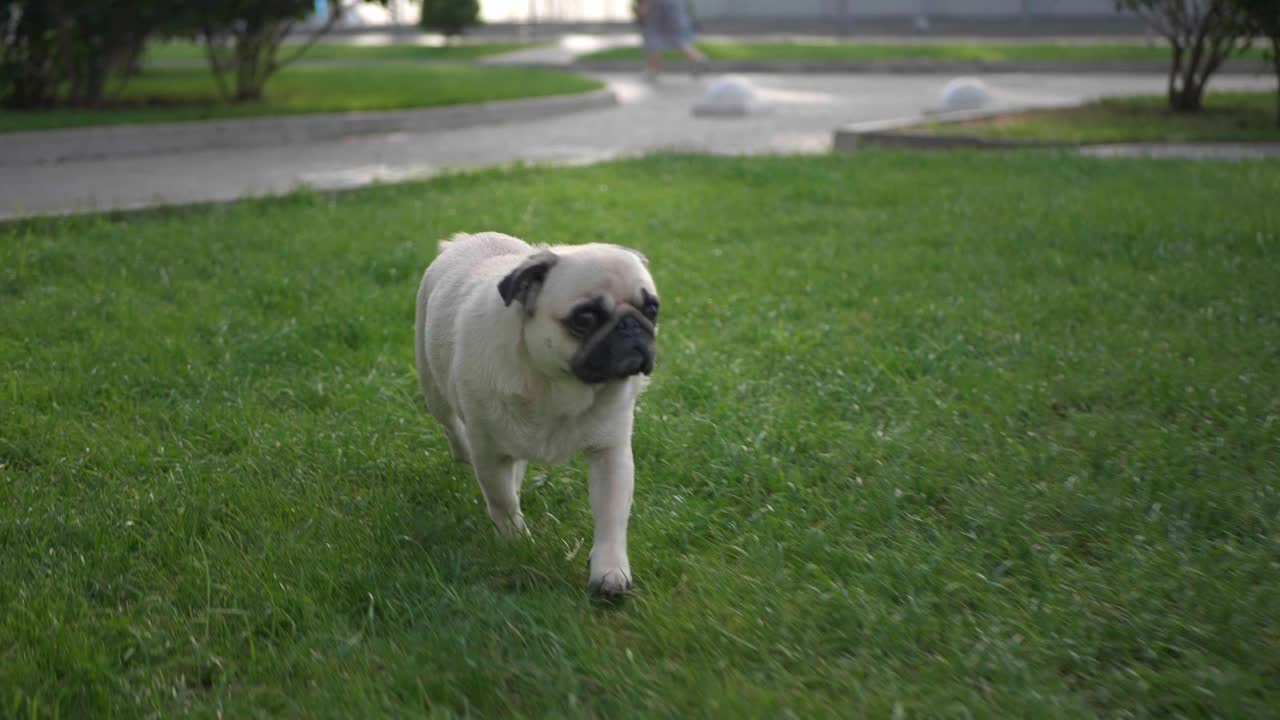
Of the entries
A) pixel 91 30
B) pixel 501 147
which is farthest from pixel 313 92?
pixel 501 147

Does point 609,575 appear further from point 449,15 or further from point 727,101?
point 449,15

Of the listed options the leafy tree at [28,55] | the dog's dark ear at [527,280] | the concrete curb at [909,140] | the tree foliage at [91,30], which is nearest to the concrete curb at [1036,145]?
the concrete curb at [909,140]

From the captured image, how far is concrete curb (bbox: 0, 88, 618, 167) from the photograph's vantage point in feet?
39.0

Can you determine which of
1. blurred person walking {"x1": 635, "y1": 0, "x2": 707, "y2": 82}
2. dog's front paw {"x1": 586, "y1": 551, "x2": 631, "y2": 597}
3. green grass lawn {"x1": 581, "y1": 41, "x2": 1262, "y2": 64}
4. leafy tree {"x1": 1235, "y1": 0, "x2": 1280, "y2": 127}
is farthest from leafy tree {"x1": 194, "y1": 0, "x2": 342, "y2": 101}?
green grass lawn {"x1": 581, "y1": 41, "x2": 1262, "y2": 64}

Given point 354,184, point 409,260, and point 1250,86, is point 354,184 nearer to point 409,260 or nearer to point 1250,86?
point 409,260

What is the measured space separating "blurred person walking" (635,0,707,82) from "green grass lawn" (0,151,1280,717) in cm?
1871

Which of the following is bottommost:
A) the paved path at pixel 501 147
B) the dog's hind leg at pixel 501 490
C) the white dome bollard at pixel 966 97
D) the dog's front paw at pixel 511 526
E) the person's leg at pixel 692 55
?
the dog's front paw at pixel 511 526

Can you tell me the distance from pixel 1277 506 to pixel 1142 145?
9175 mm

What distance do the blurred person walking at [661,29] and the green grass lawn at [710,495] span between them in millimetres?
18712

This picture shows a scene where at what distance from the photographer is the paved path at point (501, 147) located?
1013 cm

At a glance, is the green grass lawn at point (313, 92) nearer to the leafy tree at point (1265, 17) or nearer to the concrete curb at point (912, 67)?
the concrete curb at point (912, 67)

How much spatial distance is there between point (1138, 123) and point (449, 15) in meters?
26.5

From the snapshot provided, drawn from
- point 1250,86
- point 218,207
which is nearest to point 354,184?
point 218,207

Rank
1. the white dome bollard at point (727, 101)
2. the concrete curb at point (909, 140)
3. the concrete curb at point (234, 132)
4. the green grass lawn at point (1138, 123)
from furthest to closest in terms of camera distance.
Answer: the white dome bollard at point (727, 101)
the green grass lawn at point (1138, 123)
the concrete curb at point (909, 140)
the concrete curb at point (234, 132)
